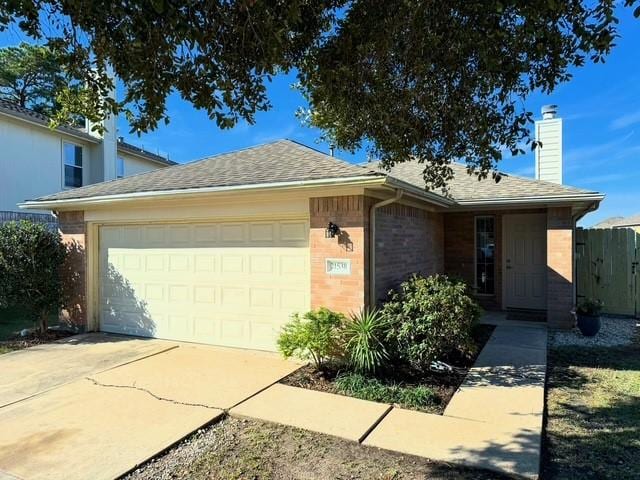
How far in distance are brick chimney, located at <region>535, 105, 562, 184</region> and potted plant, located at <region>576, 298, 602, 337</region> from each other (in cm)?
356

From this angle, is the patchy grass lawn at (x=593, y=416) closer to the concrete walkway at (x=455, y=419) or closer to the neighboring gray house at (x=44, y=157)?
the concrete walkway at (x=455, y=419)

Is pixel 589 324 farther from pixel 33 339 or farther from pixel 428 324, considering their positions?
pixel 33 339

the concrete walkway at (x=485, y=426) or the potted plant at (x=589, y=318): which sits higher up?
the potted plant at (x=589, y=318)

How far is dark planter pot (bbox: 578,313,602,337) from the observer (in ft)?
27.7

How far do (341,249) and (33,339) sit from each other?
678 centimetres

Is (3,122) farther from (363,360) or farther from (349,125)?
(363,360)

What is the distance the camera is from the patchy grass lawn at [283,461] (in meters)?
3.53

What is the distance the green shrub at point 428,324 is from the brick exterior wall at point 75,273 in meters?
6.76

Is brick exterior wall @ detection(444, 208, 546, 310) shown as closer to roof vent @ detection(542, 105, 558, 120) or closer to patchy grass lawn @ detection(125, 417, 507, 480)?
roof vent @ detection(542, 105, 558, 120)

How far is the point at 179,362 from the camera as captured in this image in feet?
A: 22.2

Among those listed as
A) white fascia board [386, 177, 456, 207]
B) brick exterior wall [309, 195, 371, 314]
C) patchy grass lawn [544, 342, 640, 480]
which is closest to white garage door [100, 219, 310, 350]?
brick exterior wall [309, 195, 371, 314]

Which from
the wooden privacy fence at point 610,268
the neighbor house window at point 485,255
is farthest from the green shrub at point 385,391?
the wooden privacy fence at point 610,268

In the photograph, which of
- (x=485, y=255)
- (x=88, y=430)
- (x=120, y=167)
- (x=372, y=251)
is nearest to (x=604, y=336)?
(x=485, y=255)

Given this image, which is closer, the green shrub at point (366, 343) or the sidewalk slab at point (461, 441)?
the sidewalk slab at point (461, 441)
